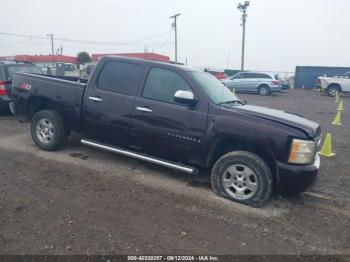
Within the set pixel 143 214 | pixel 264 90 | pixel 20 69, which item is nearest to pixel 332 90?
pixel 264 90

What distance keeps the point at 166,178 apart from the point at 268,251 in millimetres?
2154

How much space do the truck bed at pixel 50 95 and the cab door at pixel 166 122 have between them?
4.07ft

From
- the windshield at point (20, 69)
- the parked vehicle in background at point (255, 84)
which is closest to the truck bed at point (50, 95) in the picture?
the windshield at point (20, 69)

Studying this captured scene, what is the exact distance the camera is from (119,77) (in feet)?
16.6

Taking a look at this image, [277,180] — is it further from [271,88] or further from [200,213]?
[271,88]

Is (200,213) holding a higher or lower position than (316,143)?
lower

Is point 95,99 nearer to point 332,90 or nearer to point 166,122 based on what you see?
point 166,122

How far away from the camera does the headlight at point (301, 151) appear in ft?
12.5

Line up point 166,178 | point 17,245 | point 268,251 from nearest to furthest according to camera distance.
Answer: point 17,245 < point 268,251 < point 166,178

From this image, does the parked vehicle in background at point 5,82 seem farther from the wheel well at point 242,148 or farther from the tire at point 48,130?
the wheel well at point 242,148

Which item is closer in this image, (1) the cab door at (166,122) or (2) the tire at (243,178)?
(2) the tire at (243,178)

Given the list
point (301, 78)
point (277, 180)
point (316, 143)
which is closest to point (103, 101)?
point (277, 180)

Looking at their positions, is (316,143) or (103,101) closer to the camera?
(316,143)

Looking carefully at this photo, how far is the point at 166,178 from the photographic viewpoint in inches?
191
